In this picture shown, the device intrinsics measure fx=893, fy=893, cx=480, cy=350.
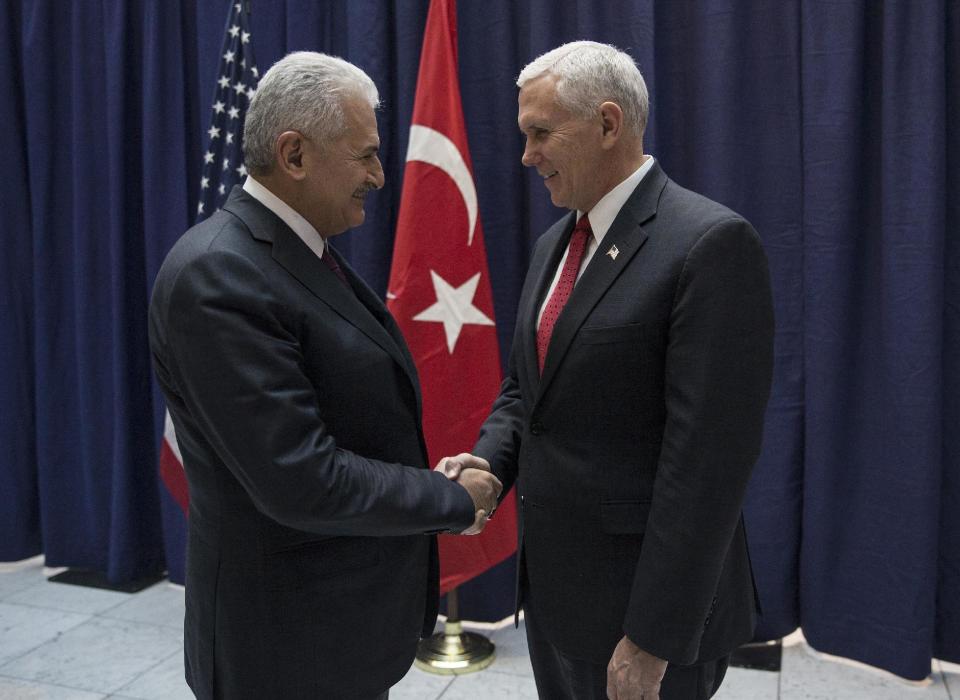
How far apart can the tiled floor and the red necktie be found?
1.53 m

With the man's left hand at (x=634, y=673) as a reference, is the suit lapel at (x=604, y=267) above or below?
above

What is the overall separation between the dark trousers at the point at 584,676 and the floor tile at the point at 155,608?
1972 mm

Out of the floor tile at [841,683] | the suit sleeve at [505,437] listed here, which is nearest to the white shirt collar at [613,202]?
the suit sleeve at [505,437]

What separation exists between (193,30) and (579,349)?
2.71m

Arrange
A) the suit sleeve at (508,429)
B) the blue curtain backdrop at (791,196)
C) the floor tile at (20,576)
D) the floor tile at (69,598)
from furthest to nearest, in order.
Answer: the floor tile at (20,576) < the floor tile at (69,598) < the blue curtain backdrop at (791,196) < the suit sleeve at (508,429)

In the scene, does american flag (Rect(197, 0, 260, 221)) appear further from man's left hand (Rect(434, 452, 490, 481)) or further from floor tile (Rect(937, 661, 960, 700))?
floor tile (Rect(937, 661, 960, 700))

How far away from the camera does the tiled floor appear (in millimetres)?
2607

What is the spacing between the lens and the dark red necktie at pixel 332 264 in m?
1.40

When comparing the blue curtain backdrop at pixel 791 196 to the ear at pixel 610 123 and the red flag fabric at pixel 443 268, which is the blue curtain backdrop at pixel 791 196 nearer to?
the red flag fabric at pixel 443 268

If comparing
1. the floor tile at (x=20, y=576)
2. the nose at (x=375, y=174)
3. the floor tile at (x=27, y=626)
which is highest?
the nose at (x=375, y=174)

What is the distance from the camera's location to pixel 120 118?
11.1 feet

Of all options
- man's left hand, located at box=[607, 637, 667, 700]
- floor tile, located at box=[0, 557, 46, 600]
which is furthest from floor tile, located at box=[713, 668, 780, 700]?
floor tile, located at box=[0, 557, 46, 600]

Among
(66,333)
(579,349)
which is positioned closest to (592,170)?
(579,349)

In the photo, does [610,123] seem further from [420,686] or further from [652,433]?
[420,686]
